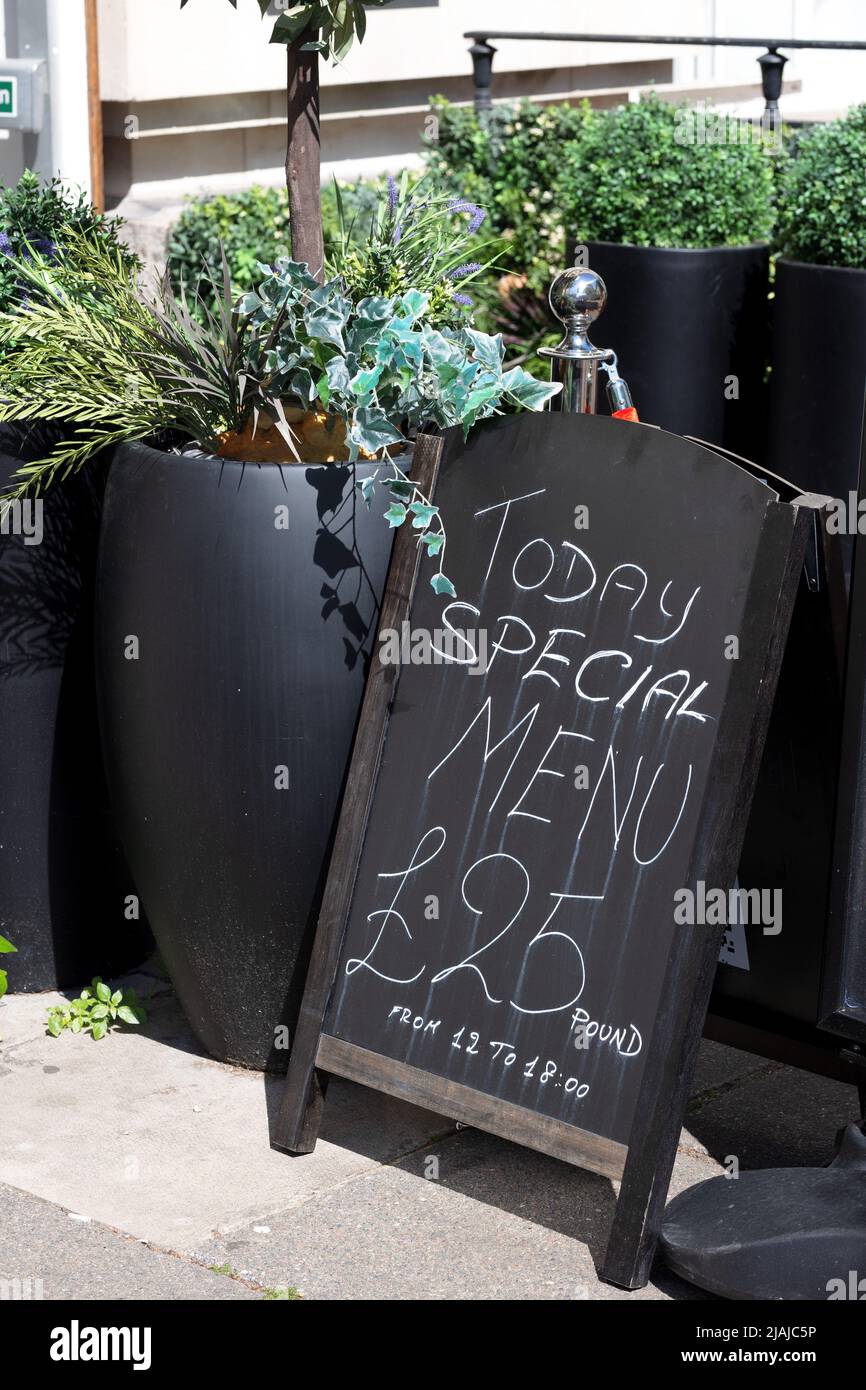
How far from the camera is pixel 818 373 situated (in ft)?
16.8

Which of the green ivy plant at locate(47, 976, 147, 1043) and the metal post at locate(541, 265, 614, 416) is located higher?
the metal post at locate(541, 265, 614, 416)

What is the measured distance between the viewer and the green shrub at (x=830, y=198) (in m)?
5.18

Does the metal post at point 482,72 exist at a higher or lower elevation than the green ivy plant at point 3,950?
higher

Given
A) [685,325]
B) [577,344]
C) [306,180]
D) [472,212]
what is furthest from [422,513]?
[685,325]

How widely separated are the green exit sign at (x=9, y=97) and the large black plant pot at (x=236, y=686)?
119 inches

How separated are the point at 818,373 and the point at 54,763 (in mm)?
2742

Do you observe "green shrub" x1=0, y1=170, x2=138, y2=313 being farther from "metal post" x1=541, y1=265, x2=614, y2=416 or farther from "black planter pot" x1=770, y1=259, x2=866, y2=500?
"black planter pot" x1=770, y1=259, x2=866, y2=500

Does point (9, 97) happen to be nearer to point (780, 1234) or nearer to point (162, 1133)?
point (162, 1133)

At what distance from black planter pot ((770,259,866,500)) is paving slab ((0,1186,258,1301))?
3244mm

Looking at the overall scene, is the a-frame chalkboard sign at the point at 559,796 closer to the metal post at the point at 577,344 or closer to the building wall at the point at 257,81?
the metal post at the point at 577,344

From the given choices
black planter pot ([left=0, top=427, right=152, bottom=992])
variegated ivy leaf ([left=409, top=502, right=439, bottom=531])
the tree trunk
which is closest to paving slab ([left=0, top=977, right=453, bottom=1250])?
black planter pot ([left=0, top=427, right=152, bottom=992])

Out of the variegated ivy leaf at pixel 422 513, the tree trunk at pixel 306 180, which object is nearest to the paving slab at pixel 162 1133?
the variegated ivy leaf at pixel 422 513

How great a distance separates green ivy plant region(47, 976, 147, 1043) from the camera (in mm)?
3568
